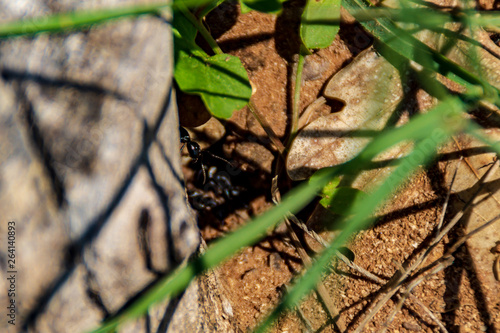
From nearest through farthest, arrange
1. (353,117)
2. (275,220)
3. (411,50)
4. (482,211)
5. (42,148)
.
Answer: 1. (275,220)
2. (42,148)
3. (411,50)
4. (482,211)
5. (353,117)

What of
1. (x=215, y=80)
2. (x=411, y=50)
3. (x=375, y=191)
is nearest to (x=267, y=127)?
(x=215, y=80)

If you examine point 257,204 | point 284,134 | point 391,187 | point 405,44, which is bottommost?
point 257,204

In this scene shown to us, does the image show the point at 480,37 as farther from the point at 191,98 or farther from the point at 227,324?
the point at 227,324

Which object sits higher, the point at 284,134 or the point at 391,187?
the point at 391,187

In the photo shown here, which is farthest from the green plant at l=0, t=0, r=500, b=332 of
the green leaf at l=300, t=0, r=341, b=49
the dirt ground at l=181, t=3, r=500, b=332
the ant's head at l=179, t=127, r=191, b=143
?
the ant's head at l=179, t=127, r=191, b=143

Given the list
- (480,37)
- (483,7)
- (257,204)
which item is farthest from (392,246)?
(483,7)

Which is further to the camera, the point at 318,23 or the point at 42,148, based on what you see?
the point at 318,23

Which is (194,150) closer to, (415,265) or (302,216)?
(302,216)

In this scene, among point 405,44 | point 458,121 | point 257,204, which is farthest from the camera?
point 257,204
